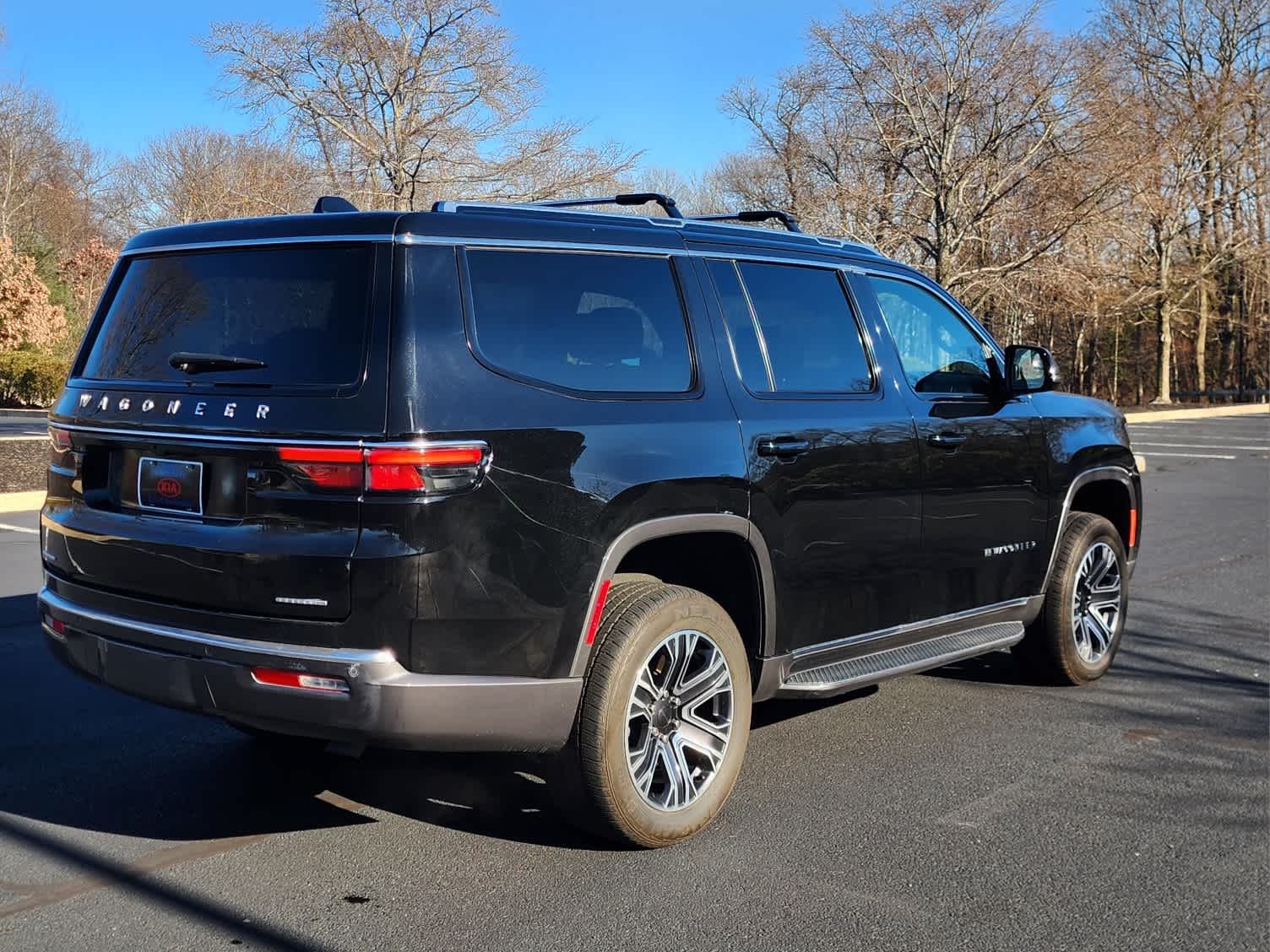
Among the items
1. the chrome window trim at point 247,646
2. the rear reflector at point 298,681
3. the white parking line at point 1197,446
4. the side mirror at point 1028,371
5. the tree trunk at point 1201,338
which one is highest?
the tree trunk at point 1201,338

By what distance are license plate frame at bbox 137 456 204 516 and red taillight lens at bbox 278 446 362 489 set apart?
36cm

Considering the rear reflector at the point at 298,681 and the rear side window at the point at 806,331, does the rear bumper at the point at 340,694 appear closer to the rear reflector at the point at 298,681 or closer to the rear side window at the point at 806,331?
the rear reflector at the point at 298,681

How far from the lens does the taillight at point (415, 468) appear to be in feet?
11.3

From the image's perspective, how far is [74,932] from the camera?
339 centimetres

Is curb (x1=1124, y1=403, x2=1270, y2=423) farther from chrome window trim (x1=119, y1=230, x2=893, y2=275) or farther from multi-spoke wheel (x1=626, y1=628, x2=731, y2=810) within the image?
multi-spoke wheel (x1=626, y1=628, x2=731, y2=810)

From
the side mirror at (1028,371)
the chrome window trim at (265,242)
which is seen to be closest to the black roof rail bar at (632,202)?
the chrome window trim at (265,242)

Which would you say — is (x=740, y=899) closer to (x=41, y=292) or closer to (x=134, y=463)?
(x=134, y=463)

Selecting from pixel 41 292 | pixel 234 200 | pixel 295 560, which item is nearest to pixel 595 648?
pixel 295 560

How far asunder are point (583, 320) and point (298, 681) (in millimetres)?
1430

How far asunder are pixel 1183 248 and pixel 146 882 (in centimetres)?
4943

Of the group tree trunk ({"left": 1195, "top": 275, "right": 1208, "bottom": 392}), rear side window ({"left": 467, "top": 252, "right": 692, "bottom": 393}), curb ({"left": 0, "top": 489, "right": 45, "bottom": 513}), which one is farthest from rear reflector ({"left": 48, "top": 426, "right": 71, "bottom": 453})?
tree trunk ({"left": 1195, "top": 275, "right": 1208, "bottom": 392})

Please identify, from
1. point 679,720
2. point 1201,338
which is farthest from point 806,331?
point 1201,338

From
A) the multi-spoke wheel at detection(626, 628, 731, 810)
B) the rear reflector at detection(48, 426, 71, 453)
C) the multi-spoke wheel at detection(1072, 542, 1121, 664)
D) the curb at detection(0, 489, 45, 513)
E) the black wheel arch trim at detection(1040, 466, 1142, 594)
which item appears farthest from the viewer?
the curb at detection(0, 489, 45, 513)

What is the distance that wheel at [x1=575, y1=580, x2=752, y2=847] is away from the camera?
3832mm
